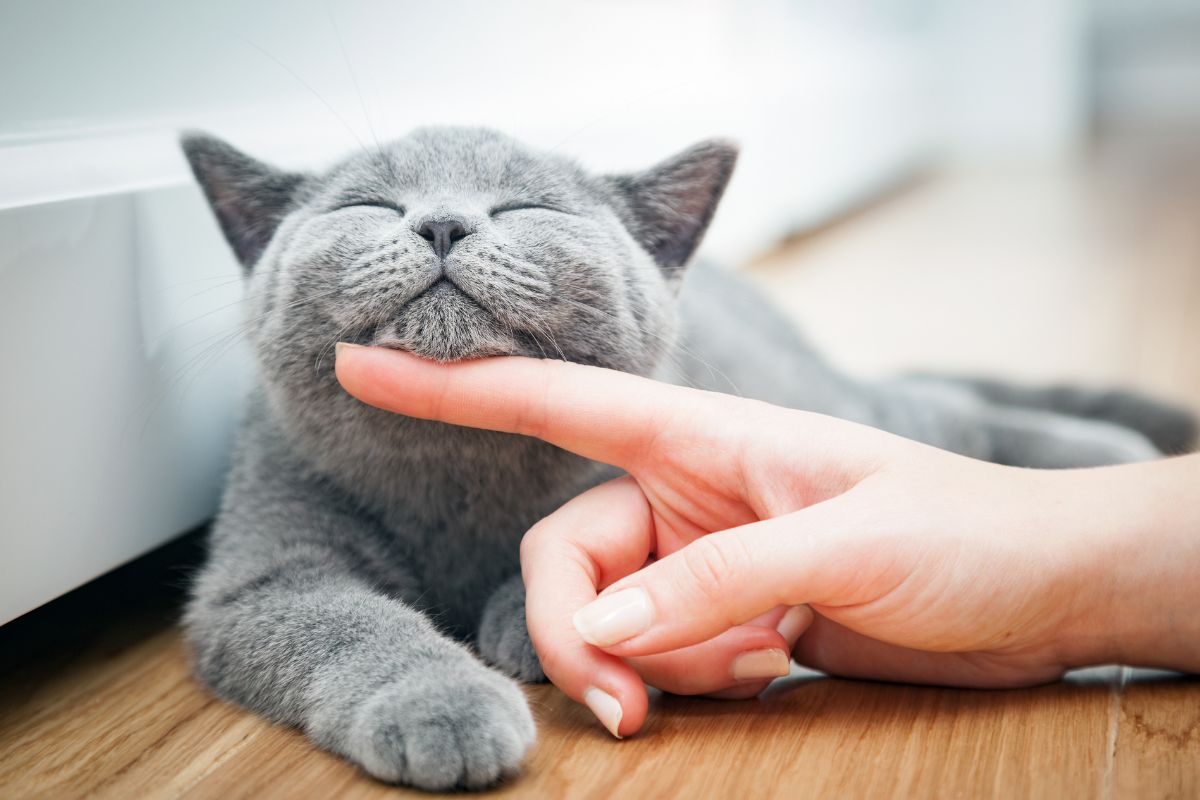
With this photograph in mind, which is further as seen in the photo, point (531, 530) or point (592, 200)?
point (592, 200)

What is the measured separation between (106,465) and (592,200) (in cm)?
53

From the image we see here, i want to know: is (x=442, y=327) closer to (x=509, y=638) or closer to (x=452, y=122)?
(x=509, y=638)

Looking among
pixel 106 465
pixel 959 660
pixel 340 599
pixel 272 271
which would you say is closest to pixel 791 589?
pixel 959 660

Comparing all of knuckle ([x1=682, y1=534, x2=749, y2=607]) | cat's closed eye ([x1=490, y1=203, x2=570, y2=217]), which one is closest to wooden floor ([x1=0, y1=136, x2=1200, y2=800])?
knuckle ([x1=682, y1=534, x2=749, y2=607])

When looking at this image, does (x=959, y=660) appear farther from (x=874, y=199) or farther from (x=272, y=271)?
(x=874, y=199)

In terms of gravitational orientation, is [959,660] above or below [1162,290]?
above

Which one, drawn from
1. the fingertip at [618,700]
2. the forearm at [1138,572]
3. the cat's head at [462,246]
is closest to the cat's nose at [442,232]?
the cat's head at [462,246]

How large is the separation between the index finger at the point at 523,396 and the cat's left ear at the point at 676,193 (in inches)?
10.6

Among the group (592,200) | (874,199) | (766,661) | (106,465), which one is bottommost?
(874,199)

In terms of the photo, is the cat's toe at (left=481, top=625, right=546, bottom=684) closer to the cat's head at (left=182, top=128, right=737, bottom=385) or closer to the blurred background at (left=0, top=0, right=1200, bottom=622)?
the cat's head at (left=182, top=128, right=737, bottom=385)

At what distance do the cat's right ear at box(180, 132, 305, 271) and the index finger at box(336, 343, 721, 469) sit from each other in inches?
10.5

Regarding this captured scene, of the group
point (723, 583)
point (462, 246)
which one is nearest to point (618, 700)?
point (723, 583)

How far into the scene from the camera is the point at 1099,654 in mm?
829

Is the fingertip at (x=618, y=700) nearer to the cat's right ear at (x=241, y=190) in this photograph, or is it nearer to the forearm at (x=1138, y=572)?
the forearm at (x=1138, y=572)
